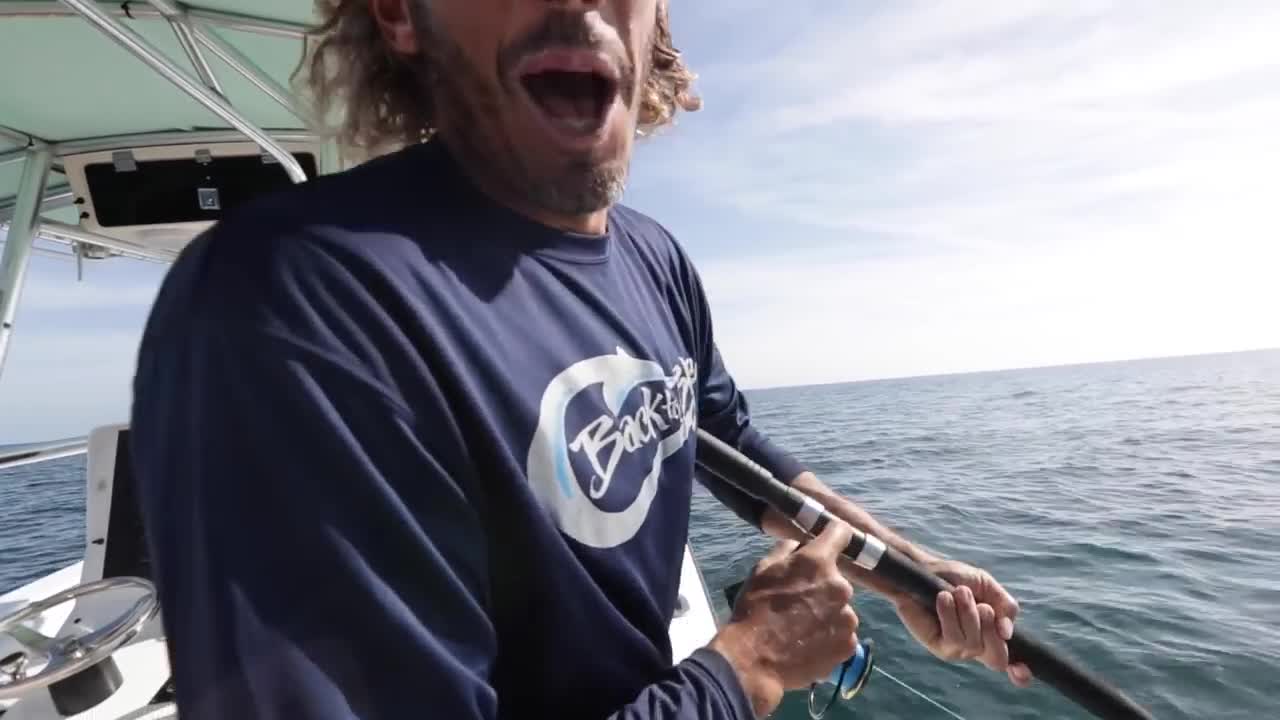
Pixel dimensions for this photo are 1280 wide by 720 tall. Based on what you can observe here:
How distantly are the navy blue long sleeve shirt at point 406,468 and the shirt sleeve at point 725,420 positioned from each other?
0.58 metres

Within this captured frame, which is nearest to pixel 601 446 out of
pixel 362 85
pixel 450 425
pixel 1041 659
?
pixel 450 425

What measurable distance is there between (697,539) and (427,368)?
7102 mm

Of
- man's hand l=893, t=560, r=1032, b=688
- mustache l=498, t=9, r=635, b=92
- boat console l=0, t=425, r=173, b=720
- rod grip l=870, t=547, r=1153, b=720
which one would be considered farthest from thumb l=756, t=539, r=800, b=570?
boat console l=0, t=425, r=173, b=720

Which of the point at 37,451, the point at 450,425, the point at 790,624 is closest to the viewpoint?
the point at 450,425

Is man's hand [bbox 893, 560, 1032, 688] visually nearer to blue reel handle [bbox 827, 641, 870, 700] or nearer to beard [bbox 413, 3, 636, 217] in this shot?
blue reel handle [bbox 827, 641, 870, 700]

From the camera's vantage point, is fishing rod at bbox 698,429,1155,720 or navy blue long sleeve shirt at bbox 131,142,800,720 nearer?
navy blue long sleeve shirt at bbox 131,142,800,720

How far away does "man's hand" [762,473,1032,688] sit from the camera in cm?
149

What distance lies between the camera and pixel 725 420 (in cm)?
179

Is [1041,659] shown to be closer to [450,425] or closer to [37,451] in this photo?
[450,425]

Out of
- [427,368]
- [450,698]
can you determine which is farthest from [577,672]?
[427,368]

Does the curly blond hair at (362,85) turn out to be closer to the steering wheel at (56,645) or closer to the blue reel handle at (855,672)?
the blue reel handle at (855,672)

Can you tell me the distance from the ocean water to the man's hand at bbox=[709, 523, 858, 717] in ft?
7.44

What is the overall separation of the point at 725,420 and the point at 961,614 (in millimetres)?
707

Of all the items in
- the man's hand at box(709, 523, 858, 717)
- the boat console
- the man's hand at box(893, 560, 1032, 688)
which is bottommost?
the boat console
